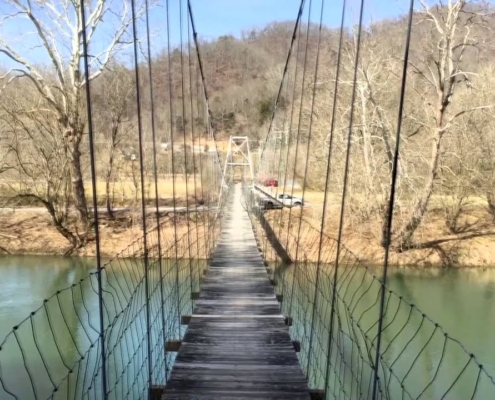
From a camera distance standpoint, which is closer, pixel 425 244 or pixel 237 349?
pixel 237 349

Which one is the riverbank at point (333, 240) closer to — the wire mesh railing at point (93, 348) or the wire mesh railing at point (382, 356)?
the wire mesh railing at point (382, 356)

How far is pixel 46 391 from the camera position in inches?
129

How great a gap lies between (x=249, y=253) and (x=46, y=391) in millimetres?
1958

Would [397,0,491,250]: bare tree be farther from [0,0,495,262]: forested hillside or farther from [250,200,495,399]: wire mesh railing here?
[250,200,495,399]: wire mesh railing

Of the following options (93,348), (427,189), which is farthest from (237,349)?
(427,189)

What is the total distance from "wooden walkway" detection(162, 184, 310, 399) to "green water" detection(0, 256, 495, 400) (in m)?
0.18

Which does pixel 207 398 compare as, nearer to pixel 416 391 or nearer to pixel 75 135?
pixel 416 391

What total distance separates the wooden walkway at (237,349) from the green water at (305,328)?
0.18 meters

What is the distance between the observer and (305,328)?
8.30 feet

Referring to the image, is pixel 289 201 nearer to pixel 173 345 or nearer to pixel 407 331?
pixel 407 331

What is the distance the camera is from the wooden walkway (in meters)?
1.52

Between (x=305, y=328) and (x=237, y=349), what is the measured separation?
2.49 ft

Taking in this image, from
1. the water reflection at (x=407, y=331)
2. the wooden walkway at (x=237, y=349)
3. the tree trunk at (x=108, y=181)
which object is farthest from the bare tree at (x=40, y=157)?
the wooden walkway at (x=237, y=349)

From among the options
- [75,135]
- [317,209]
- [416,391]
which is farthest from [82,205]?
[416,391]
